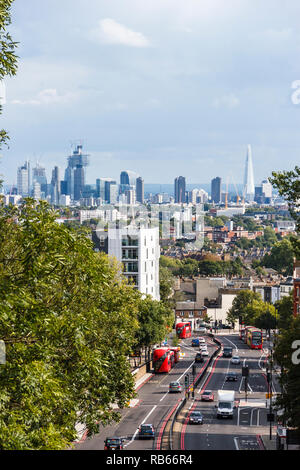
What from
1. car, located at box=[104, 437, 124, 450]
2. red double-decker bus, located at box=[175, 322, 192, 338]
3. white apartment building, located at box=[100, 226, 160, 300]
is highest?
white apartment building, located at box=[100, 226, 160, 300]

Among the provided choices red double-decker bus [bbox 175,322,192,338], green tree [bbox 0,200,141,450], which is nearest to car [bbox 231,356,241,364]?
red double-decker bus [bbox 175,322,192,338]

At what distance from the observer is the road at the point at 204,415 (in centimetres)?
4553

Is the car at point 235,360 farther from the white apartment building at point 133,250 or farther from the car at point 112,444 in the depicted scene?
the car at point 112,444

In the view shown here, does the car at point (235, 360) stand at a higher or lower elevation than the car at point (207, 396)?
lower

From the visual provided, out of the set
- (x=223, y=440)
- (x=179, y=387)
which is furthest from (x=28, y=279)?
(x=179, y=387)

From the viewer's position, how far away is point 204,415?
57812 millimetres

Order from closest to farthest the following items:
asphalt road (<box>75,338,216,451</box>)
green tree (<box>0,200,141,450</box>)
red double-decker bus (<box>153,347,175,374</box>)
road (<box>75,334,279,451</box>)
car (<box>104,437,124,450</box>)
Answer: green tree (<box>0,200,141,450</box>) < car (<box>104,437,124,450</box>) < asphalt road (<box>75,338,216,451</box>) < road (<box>75,334,279,451</box>) < red double-decker bus (<box>153,347,175,374</box>)

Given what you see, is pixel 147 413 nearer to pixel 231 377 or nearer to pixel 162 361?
pixel 231 377

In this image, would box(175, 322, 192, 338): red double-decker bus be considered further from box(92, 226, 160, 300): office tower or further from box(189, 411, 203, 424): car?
box(189, 411, 203, 424): car

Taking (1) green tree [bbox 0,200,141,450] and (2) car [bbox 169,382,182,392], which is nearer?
(1) green tree [bbox 0,200,141,450]

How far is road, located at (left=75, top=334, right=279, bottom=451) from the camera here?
149 ft

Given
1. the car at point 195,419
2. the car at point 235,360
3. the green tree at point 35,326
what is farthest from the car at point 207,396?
the green tree at point 35,326

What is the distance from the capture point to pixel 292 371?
38.3m

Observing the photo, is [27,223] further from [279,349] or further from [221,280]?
[221,280]
